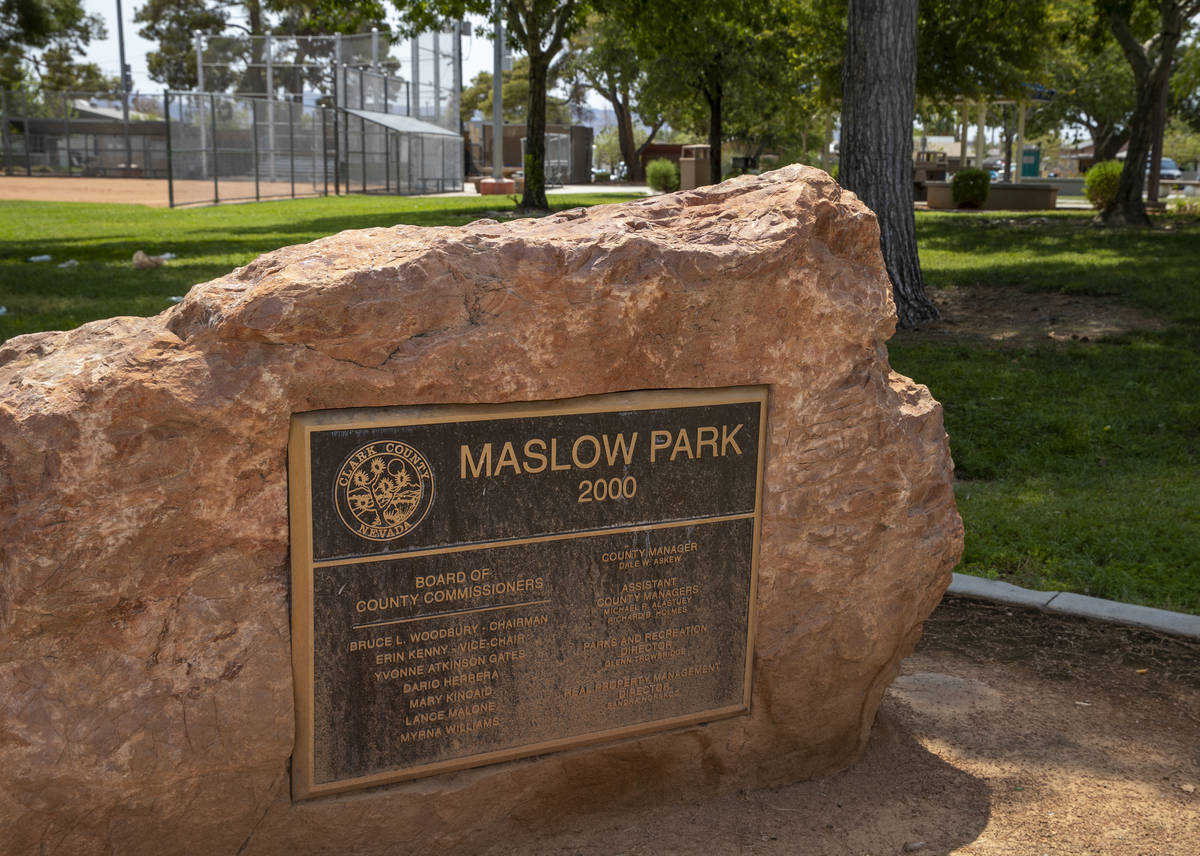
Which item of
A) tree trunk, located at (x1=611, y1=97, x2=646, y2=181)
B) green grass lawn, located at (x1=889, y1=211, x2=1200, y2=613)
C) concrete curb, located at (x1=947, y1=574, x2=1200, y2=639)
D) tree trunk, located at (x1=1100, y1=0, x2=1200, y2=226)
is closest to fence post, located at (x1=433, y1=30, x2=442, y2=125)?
tree trunk, located at (x1=611, y1=97, x2=646, y2=181)

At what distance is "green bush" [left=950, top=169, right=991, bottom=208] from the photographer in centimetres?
2550

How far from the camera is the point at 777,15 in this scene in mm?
25000

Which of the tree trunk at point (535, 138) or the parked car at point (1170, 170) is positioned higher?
the parked car at point (1170, 170)

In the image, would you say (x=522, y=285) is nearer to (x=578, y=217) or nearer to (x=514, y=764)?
(x=578, y=217)

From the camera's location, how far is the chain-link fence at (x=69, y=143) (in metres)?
34.3

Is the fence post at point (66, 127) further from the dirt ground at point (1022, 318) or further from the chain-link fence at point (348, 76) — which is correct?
the dirt ground at point (1022, 318)

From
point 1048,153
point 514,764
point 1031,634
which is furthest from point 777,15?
point 1048,153

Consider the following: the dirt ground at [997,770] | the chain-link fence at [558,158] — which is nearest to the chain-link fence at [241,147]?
the chain-link fence at [558,158]

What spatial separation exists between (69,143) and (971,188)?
27427mm

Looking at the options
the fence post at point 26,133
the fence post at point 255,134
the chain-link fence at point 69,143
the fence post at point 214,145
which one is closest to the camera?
the fence post at point 214,145

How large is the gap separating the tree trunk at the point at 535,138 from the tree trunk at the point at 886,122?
12601 mm

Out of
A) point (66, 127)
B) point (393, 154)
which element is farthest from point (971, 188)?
point (66, 127)

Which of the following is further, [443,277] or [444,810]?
[444,810]

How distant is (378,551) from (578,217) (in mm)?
1131
